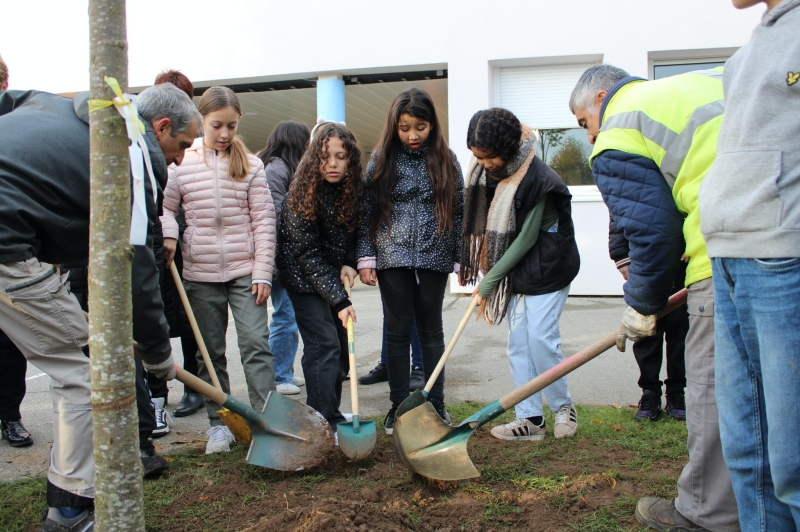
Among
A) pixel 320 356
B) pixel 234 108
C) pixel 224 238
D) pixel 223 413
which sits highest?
pixel 234 108

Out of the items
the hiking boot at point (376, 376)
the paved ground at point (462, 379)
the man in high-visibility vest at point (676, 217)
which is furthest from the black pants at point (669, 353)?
the hiking boot at point (376, 376)

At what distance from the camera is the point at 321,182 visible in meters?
3.65

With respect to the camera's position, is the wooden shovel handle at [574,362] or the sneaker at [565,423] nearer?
the wooden shovel handle at [574,362]

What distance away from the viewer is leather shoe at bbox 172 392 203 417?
4402 mm

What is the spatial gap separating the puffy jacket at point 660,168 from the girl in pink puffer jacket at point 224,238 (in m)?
1.97

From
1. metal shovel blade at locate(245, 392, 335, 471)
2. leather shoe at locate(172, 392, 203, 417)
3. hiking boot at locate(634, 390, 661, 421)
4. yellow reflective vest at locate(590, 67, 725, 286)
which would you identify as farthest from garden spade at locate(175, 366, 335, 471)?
hiking boot at locate(634, 390, 661, 421)

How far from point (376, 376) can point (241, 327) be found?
1.74m

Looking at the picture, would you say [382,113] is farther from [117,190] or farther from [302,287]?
[117,190]

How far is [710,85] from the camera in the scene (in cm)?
239

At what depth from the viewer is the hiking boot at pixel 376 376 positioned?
17.1ft

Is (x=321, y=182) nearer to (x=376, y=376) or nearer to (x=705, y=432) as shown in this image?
(x=376, y=376)

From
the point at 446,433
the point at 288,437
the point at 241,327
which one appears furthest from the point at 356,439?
the point at 241,327

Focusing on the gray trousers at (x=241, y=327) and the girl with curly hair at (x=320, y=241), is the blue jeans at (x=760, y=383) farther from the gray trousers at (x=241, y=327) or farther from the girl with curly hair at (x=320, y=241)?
the gray trousers at (x=241, y=327)

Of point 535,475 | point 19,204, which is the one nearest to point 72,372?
point 19,204
